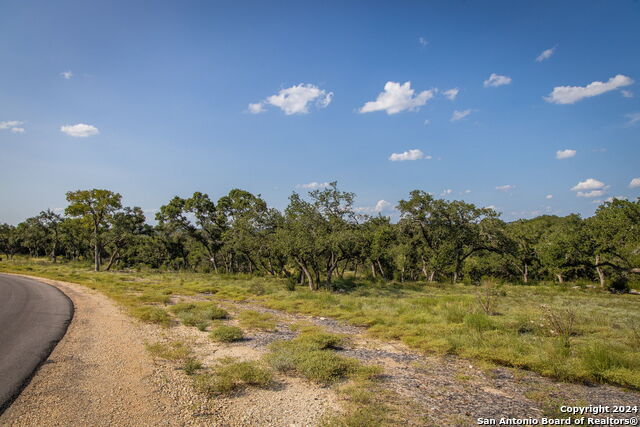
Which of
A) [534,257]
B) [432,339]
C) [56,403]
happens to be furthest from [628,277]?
[56,403]

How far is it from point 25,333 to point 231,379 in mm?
8934

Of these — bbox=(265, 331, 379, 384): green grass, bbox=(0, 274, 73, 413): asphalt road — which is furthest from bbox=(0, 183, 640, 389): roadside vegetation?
bbox=(0, 274, 73, 413): asphalt road

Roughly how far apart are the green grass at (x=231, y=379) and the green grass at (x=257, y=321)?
208 inches

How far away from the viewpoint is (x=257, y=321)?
15.0m

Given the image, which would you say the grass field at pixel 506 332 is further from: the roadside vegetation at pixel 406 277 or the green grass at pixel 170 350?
the green grass at pixel 170 350

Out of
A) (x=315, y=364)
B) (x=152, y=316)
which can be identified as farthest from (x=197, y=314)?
(x=315, y=364)

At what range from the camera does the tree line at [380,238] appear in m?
30.2

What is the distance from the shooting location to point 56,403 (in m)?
6.54

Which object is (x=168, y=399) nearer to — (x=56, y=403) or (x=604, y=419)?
(x=56, y=403)

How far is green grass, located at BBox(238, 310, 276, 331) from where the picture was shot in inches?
554

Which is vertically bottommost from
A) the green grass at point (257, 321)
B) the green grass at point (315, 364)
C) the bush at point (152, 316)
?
the green grass at point (257, 321)

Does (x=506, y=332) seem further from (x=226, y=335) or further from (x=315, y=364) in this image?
(x=226, y=335)

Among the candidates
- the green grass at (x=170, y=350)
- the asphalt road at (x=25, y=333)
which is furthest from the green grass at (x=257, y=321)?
the asphalt road at (x=25, y=333)

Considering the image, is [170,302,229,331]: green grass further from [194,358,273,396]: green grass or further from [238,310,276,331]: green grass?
[194,358,273,396]: green grass
